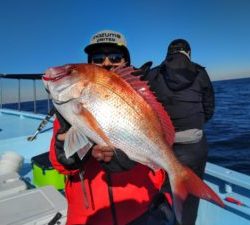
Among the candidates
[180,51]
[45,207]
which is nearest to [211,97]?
[180,51]

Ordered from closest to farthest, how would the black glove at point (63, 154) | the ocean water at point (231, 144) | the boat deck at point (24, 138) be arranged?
the black glove at point (63, 154) → the boat deck at point (24, 138) → the ocean water at point (231, 144)

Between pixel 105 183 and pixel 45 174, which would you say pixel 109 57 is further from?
pixel 45 174

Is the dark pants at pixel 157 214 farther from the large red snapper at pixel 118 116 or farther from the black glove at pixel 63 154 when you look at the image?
the black glove at pixel 63 154

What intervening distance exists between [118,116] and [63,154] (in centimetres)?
53

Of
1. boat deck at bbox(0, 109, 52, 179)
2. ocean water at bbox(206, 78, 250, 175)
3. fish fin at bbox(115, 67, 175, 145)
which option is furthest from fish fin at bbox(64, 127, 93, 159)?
ocean water at bbox(206, 78, 250, 175)

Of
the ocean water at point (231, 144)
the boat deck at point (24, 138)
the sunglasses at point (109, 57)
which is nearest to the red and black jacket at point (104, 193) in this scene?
the sunglasses at point (109, 57)

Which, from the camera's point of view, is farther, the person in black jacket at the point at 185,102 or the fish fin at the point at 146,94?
the person in black jacket at the point at 185,102

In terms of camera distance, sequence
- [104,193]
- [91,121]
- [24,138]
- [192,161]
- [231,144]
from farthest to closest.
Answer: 1. [231,144]
2. [24,138]
3. [192,161]
4. [104,193]
5. [91,121]

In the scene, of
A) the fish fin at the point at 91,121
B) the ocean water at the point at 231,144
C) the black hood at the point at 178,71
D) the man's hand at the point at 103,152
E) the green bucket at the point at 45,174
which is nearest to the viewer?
the fish fin at the point at 91,121

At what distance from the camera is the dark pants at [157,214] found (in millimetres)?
2276

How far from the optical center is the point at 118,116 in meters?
1.75

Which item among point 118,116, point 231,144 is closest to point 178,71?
point 118,116

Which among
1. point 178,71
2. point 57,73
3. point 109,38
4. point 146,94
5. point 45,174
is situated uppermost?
point 109,38

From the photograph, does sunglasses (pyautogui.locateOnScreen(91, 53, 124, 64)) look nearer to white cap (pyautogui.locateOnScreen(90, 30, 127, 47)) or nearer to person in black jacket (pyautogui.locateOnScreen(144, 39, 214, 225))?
white cap (pyautogui.locateOnScreen(90, 30, 127, 47))
